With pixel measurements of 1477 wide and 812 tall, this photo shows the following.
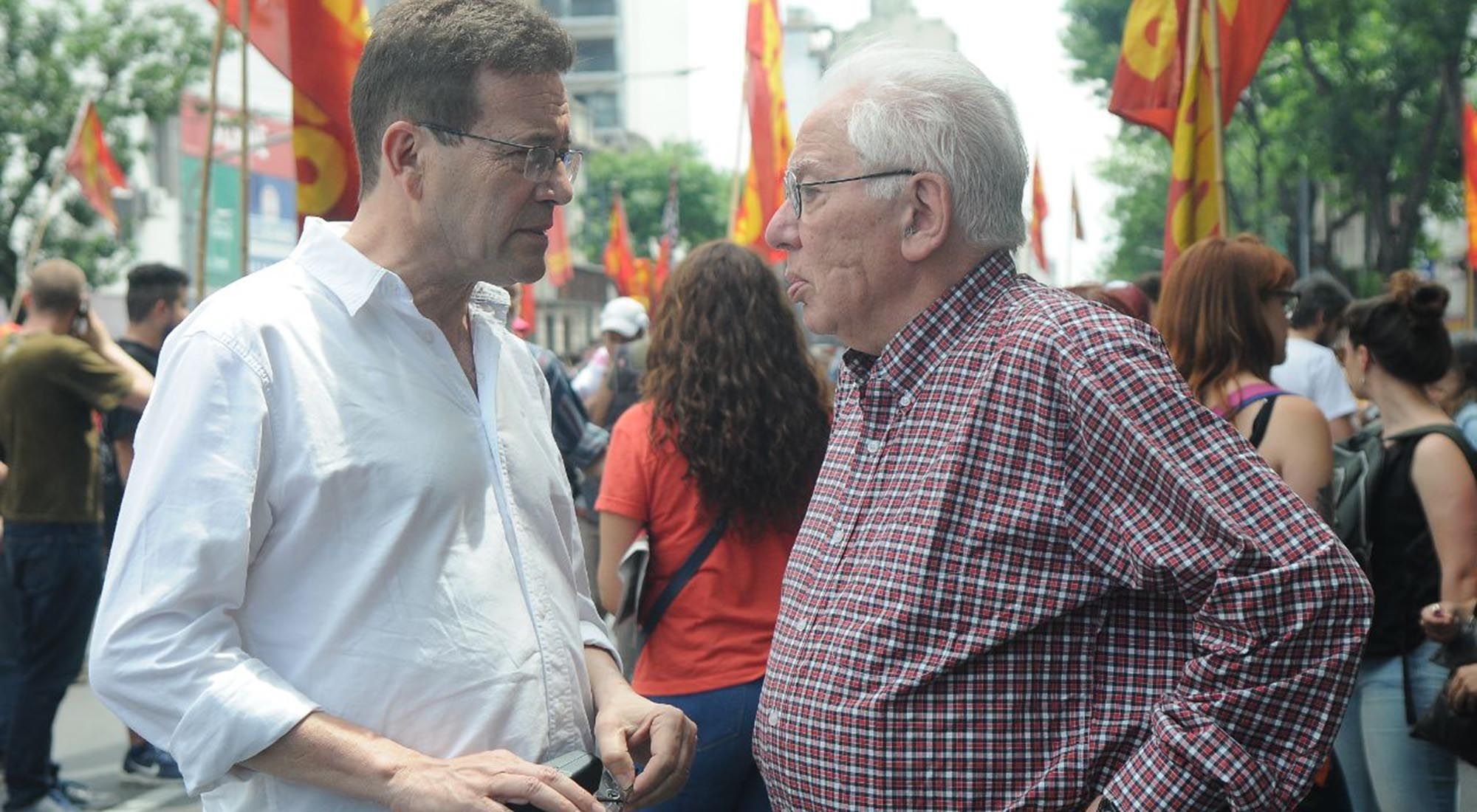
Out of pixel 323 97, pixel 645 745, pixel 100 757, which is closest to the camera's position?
pixel 645 745

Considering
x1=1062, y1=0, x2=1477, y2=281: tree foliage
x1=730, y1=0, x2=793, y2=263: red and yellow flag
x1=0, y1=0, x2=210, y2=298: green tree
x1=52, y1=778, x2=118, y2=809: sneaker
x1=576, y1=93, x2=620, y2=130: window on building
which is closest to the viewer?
x1=52, y1=778, x2=118, y2=809: sneaker

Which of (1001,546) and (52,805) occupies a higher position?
(1001,546)

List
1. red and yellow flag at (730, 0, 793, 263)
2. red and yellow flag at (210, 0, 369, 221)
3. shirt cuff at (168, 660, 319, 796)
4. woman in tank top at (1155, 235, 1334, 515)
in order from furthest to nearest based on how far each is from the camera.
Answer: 1. red and yellow flag at (730, 0, 793, 263)
2. red and yellow flag at (210, 0, 369, 221)
3. woman in tank top at (1155, 235, 1334, 515)
4. shirt cuff at (168, 660, 319, 796)

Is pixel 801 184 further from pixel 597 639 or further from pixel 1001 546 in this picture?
pixel 597 639

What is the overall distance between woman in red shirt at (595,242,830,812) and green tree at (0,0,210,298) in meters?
26.2

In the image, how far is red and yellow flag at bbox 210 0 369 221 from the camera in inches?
211

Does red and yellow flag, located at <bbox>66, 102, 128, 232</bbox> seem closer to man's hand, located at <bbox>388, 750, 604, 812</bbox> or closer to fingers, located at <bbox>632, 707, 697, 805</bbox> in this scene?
fingers, located at <bbox>632, 707, 697, 805</bbox>

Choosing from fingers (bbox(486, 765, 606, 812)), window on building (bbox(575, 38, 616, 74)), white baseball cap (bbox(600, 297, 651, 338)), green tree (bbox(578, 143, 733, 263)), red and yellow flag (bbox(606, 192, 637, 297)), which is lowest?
green tree (bbox(578, 143, 733, 263))

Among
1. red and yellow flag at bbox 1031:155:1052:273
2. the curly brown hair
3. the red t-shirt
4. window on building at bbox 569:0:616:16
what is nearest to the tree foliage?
red and yellow flag at bbox 1031:155:1052:273

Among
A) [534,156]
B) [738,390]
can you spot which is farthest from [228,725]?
[738,390]

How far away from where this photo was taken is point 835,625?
2.22 metres

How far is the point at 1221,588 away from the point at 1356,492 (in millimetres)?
2439

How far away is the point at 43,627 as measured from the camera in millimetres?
6469

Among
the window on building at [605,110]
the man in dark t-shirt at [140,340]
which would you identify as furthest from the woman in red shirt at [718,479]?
the window on building at [605,110]
